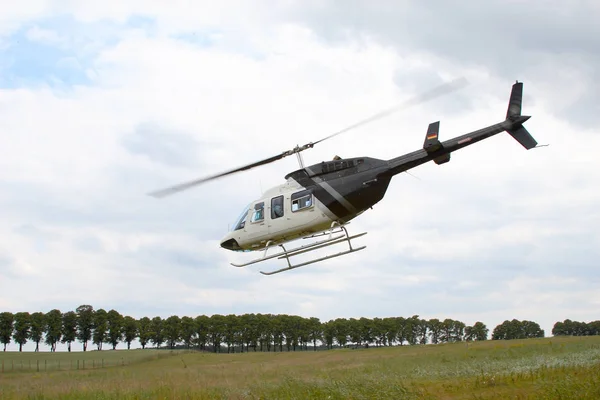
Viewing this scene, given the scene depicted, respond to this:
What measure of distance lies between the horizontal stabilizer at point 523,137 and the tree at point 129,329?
114 metres

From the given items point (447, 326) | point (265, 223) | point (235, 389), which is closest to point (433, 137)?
point (265, 223)

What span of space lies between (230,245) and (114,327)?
104 meters

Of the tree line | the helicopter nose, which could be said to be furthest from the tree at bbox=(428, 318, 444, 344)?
the helicopter nose

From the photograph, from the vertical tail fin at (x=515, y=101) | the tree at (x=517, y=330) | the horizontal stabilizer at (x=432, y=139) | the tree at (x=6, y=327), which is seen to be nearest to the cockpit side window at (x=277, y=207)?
the horizontal stabilizer at (x=432, y=139)

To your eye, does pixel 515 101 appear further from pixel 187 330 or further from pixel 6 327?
pixel 6 327

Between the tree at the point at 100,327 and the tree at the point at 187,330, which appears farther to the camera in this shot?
the tree at the point at 187,330

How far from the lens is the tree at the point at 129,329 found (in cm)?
12338

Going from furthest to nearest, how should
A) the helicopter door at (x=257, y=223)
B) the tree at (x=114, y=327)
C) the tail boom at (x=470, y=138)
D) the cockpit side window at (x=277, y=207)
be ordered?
1. the tree at (x=114, y=327)
2. the helicopter door at (x=257, y=223)
3. the cockpit side window at (x=277, y=207)
4. the tail boom at (x=470, y=138)

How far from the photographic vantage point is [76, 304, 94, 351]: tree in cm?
12012

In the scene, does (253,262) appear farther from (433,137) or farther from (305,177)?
(433,137)

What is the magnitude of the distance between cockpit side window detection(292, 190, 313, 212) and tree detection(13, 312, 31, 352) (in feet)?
371

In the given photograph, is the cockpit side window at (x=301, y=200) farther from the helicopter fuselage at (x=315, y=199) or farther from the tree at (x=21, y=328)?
the tree at (x=21, y=328)

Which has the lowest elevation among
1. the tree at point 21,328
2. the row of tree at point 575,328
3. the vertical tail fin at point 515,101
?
the row of tree at point 575,328

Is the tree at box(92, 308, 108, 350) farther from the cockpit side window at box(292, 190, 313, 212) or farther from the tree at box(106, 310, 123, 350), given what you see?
the cockpit side window at box(292, 190, 313, 212)
